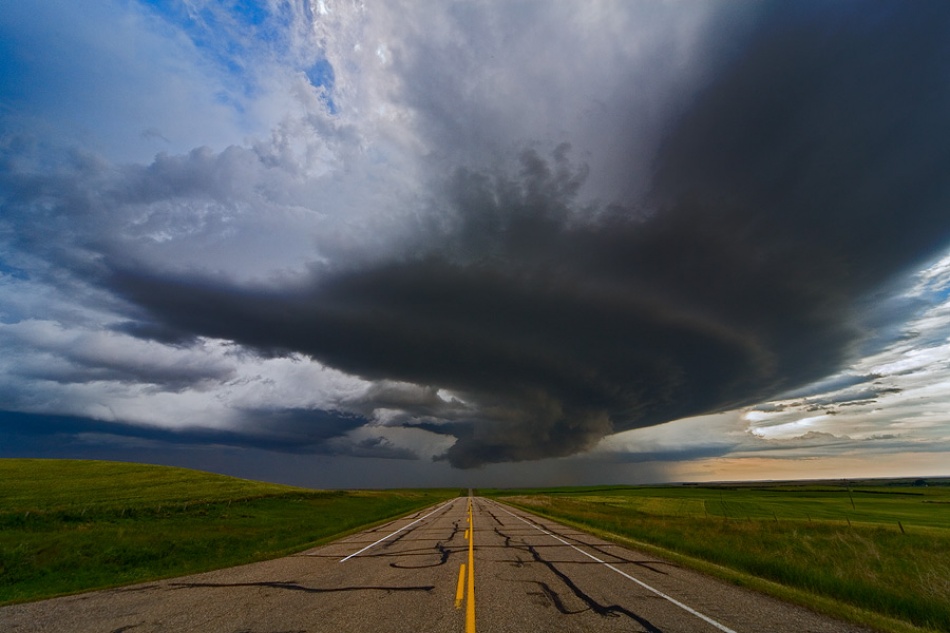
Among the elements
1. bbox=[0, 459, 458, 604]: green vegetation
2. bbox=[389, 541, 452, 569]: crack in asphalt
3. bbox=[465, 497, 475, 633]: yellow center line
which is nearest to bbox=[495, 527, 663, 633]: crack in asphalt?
bbox=[465, 497, 475, 633]: yellow center line

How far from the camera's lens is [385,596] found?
9.62m

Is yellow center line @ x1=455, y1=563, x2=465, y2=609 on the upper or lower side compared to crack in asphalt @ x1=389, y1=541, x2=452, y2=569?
lower

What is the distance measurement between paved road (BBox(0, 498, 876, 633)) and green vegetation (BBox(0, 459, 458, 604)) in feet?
10.4

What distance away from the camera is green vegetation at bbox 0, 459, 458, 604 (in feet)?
46.7

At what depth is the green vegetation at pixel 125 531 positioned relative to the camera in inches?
560

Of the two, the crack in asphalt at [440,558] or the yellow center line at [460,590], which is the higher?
the crack in asphalt at [440,558]

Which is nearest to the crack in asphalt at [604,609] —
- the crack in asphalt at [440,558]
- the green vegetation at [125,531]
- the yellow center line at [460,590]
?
the yellow center line at [460,590]

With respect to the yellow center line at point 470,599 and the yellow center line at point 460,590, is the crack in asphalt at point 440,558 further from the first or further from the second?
the yellow center line at point 460,590

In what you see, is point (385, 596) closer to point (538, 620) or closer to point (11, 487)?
point (538, 620)

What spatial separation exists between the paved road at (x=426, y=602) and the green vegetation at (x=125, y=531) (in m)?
3.17

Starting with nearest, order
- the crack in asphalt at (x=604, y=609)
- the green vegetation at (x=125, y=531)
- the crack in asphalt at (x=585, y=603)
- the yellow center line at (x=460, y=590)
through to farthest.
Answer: the crack in asphalt at (x=604, y=609)
the crack in asphalt at (x=585, y=603)
the yellow center line at (x=460, y=590)
the green vegetation at (x=125, y=531)

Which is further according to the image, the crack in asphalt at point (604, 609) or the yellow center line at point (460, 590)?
the yellow center line at point (460, 590)

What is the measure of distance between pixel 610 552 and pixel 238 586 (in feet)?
39.8

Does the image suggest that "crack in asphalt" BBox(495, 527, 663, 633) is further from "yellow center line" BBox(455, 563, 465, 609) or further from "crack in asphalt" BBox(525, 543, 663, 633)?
"yellow center line" BBox(455, 563, 465, 609)
